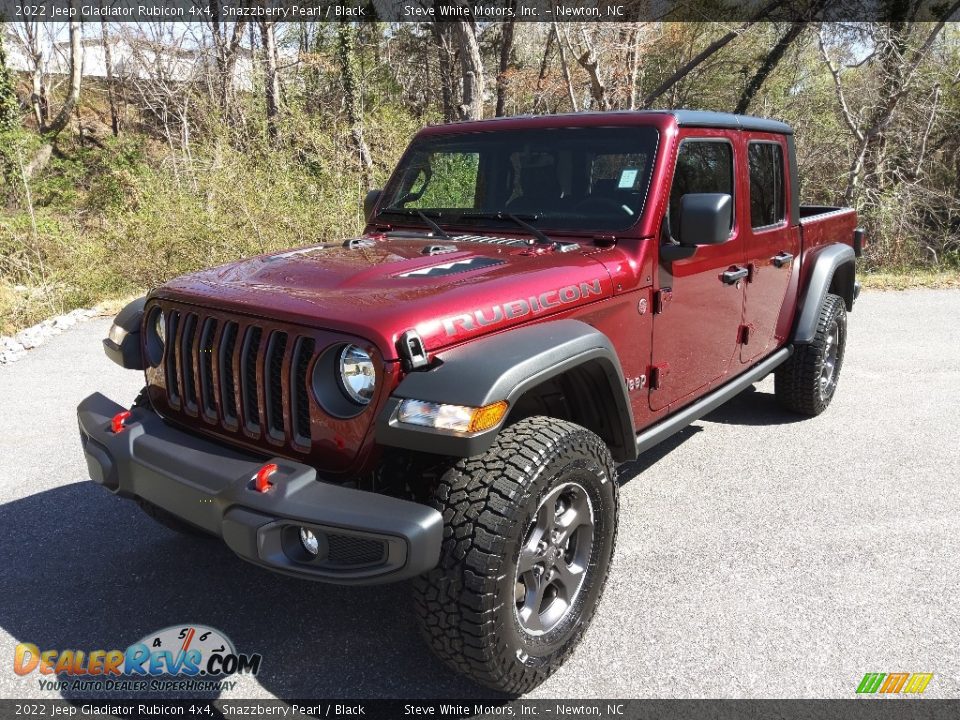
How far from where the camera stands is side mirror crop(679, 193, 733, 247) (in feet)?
9.36

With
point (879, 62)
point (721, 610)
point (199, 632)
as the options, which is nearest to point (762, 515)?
point (721, 610)

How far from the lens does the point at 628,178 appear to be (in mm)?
3148

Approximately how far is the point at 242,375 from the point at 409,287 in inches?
24.4

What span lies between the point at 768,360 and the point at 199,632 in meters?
3.32

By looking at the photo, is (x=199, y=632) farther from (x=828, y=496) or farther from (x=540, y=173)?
(x=828, y=496)

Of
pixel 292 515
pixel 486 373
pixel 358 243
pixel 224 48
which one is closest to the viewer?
pixel 292 515

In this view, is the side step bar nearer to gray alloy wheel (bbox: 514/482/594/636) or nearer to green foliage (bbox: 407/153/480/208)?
gray alloy wheel (bbox: 514/482/594/636)

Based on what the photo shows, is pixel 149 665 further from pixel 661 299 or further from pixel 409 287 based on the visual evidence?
pixel 661 299

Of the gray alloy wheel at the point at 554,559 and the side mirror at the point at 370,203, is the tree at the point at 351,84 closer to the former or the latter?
the side mirror at the point at 370,203

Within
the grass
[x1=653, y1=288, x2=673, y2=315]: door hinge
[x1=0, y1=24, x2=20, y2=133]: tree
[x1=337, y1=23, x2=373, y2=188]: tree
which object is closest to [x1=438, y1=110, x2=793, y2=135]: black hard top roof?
[x1=653, y1=288, x2=673, y2=315]: door hinge

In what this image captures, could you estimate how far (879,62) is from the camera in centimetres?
1305

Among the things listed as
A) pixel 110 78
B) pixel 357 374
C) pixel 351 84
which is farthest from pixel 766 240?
pixel 110 78

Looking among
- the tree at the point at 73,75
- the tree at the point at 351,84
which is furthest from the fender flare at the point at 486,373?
the tree at the point at 73,75

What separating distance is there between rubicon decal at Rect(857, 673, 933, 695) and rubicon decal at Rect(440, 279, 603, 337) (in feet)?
5.19
